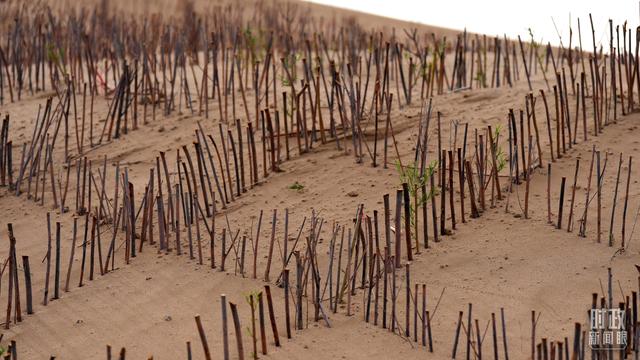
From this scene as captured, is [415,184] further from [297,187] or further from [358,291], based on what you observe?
[297,187]

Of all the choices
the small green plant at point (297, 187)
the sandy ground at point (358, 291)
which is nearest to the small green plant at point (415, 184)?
the sandy ground at point (358, 291)

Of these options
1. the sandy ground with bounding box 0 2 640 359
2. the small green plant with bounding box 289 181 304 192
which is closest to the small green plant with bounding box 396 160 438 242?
the sandy ground with bounding box 0 2 640 359

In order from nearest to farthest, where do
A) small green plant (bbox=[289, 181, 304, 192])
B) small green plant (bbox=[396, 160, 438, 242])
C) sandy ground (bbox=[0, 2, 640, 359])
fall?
sandy ground (bbox=[0, 2, 640, 359]), small green plant (bbox=[396, 160, 438, 242]), small green plant (bbox=[289, 181, 304, 192])

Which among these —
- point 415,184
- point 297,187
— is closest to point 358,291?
point 415,184

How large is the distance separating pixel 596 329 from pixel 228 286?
4.06ft

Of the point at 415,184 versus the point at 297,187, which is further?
the point at 297,187

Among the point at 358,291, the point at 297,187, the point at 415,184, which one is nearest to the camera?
the point at 358,291

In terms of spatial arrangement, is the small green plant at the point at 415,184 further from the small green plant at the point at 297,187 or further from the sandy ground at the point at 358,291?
the small green plant at the point at 297,187

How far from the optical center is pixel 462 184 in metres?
3.62

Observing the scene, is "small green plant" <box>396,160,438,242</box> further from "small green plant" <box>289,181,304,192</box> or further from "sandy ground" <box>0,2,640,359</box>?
"small green plant" <box>289,181,304,192</box>

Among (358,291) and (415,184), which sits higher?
(415,184)

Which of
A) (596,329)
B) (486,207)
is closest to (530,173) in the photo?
(486,207)

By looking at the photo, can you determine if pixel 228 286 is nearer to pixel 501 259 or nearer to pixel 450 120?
pixel 501 259

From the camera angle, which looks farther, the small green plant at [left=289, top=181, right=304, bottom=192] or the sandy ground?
the small green plant at [left=289, top=181, right=304, bottom=192]
